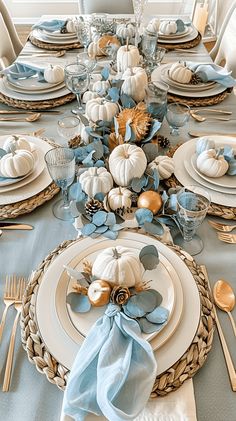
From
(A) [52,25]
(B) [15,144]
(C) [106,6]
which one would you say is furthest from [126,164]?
(C) [106,6]

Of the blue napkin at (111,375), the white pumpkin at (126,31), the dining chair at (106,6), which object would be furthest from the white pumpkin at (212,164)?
the dining chair at (106,6)

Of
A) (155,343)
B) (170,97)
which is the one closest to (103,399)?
(155,343)

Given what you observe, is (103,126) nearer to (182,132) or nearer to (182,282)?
(182,132)

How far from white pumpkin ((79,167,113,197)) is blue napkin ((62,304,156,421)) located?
31cm

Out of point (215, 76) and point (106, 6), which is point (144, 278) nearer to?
point (215, 76)

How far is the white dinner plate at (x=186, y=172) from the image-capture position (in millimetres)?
785

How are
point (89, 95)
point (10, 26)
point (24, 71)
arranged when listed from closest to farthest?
point (89, 95)
point (24, 71)
point (10, 26)

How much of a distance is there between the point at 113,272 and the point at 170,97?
2.51 ft

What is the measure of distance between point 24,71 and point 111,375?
1046mm

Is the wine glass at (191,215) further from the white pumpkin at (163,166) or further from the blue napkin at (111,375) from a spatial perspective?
the blue napkin at (111,375)

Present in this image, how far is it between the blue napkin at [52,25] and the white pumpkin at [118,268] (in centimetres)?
127

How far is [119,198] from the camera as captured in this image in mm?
722

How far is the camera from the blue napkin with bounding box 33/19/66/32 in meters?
1.53

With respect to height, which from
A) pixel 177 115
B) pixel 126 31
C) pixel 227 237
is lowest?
pixel 227 237
